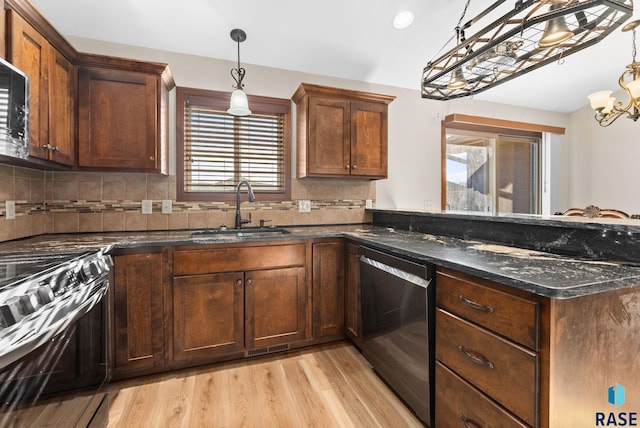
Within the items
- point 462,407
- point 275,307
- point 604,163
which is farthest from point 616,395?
point 604,163

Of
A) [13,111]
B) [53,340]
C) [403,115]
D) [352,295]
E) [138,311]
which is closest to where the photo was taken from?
[53,340]

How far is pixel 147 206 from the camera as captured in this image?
249 centimetres

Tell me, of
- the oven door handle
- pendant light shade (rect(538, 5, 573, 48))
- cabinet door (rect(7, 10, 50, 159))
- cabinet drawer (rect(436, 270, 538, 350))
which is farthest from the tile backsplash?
pendant light shade (rect(538, 5, 573, 48))

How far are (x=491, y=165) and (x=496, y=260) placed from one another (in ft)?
11.1

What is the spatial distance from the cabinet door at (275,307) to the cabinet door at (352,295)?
1.15 ft

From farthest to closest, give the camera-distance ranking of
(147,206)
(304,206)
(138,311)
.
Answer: (304,206)
(147,206)
(138,311)

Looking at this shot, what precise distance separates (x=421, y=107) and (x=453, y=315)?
2932mm

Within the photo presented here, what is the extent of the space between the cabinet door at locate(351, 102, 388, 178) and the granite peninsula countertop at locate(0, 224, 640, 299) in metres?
0.87

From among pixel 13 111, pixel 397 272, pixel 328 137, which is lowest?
pixel 397 272

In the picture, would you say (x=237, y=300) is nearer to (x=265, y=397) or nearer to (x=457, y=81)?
(x=265, y=397)

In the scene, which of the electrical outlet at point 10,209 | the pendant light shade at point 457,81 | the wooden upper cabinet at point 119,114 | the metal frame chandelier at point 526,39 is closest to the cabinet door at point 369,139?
the metal frame chandelier at point 526,39

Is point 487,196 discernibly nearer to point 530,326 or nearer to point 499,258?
point 499,258

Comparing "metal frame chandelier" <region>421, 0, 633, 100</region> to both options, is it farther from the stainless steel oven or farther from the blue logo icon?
the stainless steel oven

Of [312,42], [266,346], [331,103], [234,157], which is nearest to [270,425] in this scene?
[266,346]
